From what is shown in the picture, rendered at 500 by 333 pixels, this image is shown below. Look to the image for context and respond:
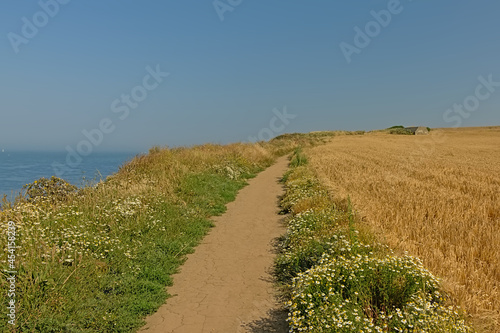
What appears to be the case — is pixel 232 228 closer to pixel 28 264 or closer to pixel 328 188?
pixel 328 188

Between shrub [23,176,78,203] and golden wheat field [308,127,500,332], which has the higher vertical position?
shrub [23,176,78,203]

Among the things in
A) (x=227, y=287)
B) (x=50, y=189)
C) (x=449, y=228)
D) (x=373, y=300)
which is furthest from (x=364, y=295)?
(x=50, y=189)

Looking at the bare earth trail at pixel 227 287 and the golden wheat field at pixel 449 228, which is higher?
the golden wheat field at pixel 449 228

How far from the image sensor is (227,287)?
599cm

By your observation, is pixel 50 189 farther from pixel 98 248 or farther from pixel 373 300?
pixel 373 300

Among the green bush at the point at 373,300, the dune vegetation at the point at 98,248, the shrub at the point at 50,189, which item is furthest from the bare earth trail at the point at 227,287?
the shrub at the point at 50,189

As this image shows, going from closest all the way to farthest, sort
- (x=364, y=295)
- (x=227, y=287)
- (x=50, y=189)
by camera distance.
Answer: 1. (x=364, y=295)
2. (x=227, y=287)
3. (x=50, y=189)

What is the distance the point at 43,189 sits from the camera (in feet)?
33.4

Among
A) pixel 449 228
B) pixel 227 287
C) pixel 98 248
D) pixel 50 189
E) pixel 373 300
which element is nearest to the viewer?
pixel 373 300

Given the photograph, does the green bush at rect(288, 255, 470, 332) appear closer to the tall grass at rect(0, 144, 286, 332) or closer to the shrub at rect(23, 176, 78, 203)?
the tall grass at rect(0, 144, 286, 332)

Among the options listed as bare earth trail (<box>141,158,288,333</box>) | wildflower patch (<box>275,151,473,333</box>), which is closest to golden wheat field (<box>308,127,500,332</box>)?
wildflower patch (<box>275,151,473,333</box>)

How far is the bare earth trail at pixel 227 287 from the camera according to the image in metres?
4.73

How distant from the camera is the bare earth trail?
4.73 metres

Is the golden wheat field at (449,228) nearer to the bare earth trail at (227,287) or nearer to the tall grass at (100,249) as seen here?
the bare earth trail at (227,287)
